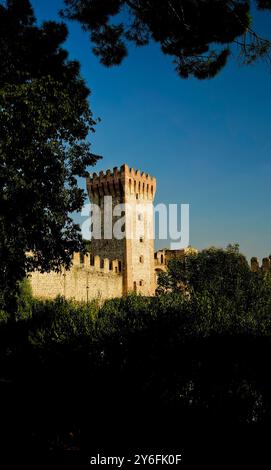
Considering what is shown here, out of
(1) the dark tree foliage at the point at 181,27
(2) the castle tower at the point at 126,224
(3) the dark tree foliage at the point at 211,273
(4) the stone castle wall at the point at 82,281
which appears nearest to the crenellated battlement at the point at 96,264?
(4) the stone castle wall at the point at 82,281

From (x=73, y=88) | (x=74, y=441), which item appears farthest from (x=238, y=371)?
(x=73, y=88)

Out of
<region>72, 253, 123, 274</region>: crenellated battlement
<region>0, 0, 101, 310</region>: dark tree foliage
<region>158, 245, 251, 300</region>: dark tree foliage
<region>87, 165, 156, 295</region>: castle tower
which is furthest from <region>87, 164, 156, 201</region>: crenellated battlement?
<region>0, 0, 101, 310</region>: dark tree foliage

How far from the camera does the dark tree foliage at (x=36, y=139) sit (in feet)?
37.3

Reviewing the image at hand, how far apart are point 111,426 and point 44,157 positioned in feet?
27.5

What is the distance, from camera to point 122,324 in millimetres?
11438

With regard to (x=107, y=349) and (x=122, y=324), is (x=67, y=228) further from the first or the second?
(x=107, y=349)

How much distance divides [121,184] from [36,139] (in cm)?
2909

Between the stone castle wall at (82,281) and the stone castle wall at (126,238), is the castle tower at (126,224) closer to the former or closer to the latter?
the stone castle wall at (126,238)

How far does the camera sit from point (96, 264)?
33.6m

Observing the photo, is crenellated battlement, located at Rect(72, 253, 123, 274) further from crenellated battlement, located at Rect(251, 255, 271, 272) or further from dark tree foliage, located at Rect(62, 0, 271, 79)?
dark tree foliage, located at Rect(62, 0, 271, 79)

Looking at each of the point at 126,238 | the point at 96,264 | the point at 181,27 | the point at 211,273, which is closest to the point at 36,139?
the point at 181,27

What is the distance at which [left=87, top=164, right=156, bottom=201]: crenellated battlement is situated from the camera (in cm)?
4134

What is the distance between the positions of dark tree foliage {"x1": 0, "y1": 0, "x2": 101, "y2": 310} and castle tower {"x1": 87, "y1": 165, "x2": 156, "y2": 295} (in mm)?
25378

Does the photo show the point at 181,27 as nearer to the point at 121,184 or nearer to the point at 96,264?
the point at 96,264
